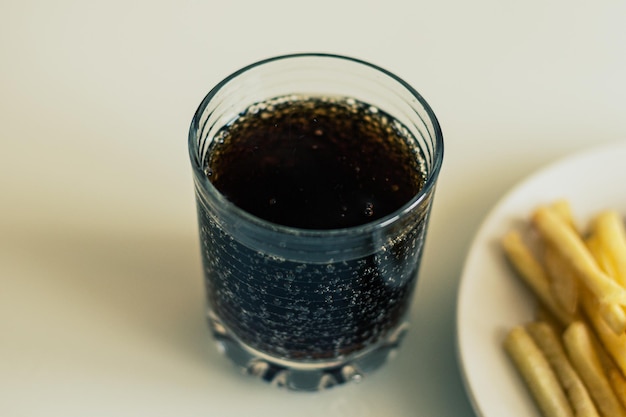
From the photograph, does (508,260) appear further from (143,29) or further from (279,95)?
(143,29)

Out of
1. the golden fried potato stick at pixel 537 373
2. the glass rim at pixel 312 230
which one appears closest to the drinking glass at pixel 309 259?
the glass rim at pixel 312 230

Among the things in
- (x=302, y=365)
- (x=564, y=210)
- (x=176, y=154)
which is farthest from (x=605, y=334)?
(x=176, y=154)

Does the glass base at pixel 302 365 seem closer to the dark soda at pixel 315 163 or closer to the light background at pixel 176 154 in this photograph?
the light background at pixel 176 154

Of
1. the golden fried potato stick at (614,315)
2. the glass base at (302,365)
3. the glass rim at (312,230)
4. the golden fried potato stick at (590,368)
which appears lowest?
the golden fried potato stick at (590,368)

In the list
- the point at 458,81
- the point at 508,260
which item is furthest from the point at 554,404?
the point at 458,81

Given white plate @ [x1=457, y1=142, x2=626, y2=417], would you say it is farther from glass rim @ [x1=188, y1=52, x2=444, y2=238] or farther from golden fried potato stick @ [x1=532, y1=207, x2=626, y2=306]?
glass rim @ [x1=188, y1=52, x2=444, y2=238]

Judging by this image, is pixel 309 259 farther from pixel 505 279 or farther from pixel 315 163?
pixel 505 279

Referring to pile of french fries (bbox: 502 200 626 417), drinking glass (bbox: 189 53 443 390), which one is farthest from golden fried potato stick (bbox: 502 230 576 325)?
drinking glass (bbox: 189 53 443 390)
